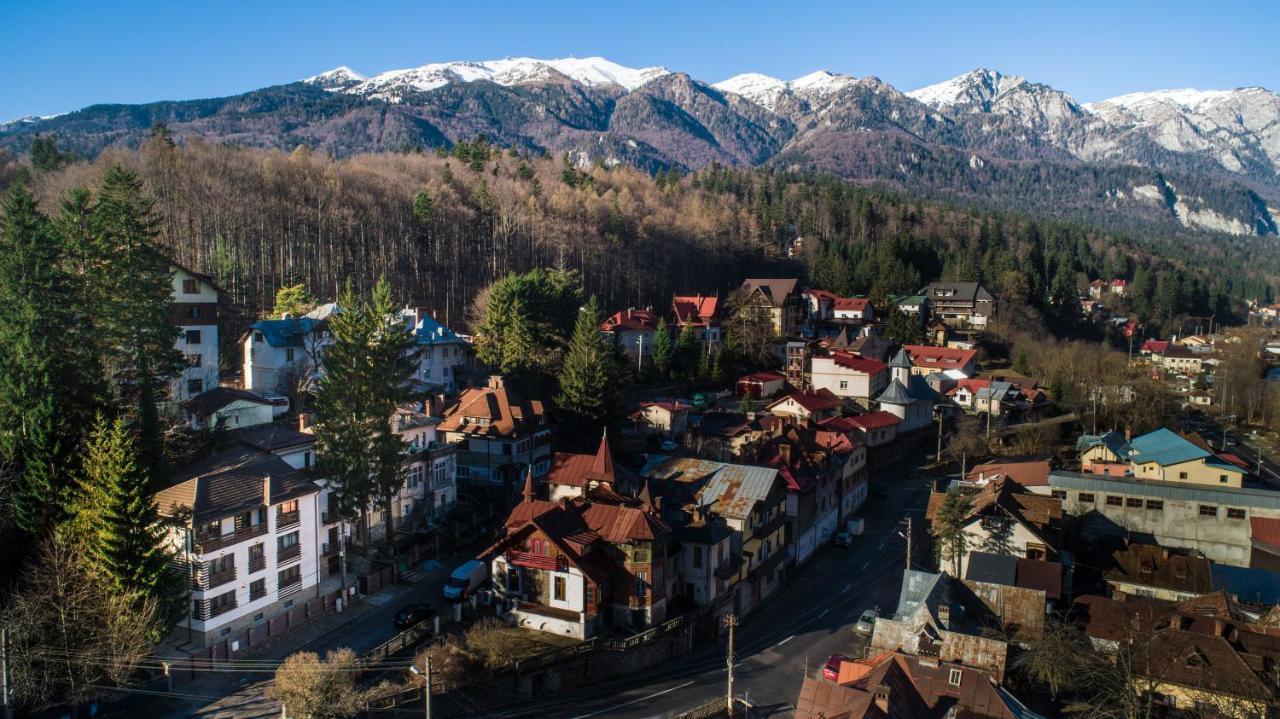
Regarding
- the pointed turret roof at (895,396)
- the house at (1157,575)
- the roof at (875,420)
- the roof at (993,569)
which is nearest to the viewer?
the roof at (993,569)

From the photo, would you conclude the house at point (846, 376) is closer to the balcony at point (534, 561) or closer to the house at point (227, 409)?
A: the balcony at point (534, 561)

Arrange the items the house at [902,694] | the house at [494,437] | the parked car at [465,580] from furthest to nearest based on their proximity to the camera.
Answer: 1. the house at [494,437]
2. the parked car at [465,580]
3. the house at [902,694]

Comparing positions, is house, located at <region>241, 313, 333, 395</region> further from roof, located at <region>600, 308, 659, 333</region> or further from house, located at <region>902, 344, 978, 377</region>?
house, located at <region>902, 344, 978, 377</region>

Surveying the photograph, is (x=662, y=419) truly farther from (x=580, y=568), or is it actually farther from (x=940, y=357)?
(x=940, y=357)

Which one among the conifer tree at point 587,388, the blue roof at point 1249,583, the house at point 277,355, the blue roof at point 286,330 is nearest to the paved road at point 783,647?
the blue roof at point 1249,583

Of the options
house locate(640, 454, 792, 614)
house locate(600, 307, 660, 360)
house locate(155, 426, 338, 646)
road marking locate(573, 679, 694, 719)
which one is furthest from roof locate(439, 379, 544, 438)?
house locate(600, 307, 660, 360)

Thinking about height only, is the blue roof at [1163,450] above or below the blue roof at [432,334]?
below
